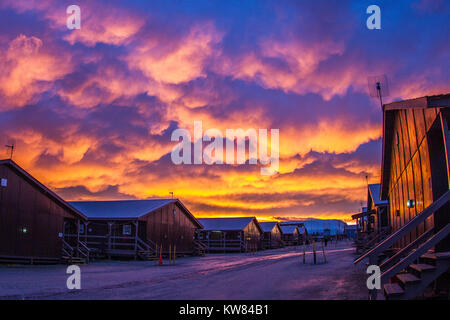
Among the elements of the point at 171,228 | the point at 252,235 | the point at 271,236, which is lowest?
the point at 271,236

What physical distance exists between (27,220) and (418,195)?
22613 millimetres

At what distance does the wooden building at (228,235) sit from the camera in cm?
6062

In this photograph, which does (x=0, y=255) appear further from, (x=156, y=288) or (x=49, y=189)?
(x=156, y=288)

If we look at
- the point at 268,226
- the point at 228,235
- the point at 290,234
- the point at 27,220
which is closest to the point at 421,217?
the point at 27,220

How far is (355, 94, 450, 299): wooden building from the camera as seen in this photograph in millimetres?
8531

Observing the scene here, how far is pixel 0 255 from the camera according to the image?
2334 cm

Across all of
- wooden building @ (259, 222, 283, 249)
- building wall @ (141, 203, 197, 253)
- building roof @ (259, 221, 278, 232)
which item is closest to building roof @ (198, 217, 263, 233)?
wooden building @ (259, 222, 283, 249)

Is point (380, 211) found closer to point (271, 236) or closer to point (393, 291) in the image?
point (393, 291)

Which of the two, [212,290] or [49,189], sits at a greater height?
[49,189]

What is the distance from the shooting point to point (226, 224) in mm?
63156

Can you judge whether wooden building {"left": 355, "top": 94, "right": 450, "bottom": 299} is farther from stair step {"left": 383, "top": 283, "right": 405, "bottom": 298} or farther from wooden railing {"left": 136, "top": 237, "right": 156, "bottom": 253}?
wooden railing {"left": 136, "top": 237, "right": 156, "bottom": 253}

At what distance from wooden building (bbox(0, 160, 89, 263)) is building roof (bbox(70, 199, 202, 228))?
326 inches
